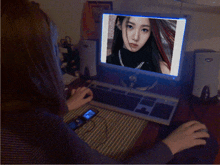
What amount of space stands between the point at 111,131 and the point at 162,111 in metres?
0.25

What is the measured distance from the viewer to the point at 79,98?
2.83 ft

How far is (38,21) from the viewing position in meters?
0.39

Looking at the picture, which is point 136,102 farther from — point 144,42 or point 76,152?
point 76,152

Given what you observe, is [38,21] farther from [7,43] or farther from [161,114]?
[161,114]

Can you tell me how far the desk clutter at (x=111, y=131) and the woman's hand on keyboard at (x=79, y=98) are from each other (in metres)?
0.03

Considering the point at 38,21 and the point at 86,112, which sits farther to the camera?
the point at 86,112

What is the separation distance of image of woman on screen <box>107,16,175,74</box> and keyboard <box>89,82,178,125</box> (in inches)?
5.8

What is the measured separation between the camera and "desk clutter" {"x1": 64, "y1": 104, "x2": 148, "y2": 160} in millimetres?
614

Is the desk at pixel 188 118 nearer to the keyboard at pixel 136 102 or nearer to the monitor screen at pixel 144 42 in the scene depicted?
the keyboard at pixel 136 102

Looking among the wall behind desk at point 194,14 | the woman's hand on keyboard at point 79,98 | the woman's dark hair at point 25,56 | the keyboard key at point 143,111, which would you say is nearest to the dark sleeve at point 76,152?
the woman's dark hair at point 25,56

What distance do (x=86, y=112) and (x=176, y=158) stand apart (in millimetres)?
411

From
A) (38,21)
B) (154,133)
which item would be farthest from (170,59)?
(38,21)

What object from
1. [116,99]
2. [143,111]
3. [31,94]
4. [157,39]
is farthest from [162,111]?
[31,94]

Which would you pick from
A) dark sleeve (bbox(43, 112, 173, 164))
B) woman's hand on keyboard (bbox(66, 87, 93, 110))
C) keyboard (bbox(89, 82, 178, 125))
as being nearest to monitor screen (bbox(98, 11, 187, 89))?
keyboard (bbox(89, 82, 178, 125))
